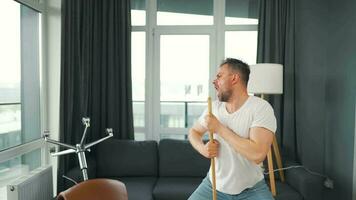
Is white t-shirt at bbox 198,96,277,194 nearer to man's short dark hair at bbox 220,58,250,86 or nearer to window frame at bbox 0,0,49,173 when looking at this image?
man's short dark hair at bbox 220,58,250,86

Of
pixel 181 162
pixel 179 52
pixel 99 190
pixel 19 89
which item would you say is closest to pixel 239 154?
pixel 99 190

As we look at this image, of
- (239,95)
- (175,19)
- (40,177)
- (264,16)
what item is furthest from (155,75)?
(239,95)

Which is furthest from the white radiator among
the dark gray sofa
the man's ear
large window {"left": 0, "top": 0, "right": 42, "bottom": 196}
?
the man's ear

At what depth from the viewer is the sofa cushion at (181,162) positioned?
10.3 feet

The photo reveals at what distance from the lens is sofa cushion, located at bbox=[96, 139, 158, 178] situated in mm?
3178

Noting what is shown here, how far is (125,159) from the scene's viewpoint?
3.19 meters

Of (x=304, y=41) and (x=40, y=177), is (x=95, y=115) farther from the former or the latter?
(x=304, y=41)

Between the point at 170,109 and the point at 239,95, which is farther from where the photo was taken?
the point at 170,109

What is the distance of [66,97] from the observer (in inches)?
123

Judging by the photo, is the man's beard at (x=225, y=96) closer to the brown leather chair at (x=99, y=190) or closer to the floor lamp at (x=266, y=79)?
the brown leather chair at (x=99, y=190)

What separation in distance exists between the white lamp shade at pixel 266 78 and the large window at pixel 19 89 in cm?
236

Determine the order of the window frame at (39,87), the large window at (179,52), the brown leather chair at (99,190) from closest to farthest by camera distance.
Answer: the brown leather chair at (99,190), the window frame at (39,87), the large window at (179,52)

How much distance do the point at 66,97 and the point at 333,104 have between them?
2.97 meters

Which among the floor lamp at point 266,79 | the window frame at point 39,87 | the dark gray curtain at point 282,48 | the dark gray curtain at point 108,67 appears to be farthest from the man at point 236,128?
the window frame at point 39,87
